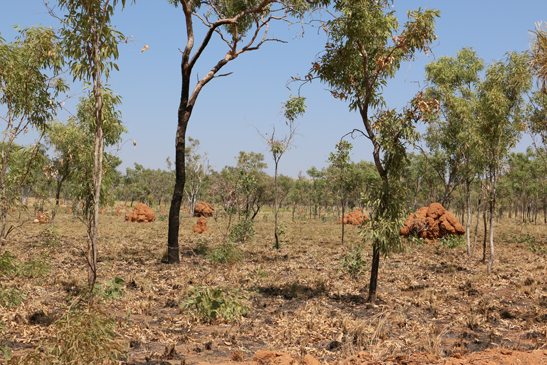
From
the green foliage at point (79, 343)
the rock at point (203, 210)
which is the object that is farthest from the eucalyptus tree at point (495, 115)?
the rock at point (203, 210)

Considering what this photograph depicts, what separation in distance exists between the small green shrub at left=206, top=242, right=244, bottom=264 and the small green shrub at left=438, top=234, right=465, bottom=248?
1283 centimetres

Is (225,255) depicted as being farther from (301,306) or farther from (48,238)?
(48,238)

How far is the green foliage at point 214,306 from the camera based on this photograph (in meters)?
8.30

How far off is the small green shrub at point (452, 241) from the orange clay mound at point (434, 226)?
283 mm

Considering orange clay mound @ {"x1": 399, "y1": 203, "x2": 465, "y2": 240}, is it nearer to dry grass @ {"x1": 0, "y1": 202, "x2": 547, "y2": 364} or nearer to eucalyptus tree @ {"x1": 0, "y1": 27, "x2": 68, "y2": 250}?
dry grass @ {"x1": 0, "y1": 202, "x2": 547, "y2": 364}

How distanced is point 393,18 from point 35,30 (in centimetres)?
931

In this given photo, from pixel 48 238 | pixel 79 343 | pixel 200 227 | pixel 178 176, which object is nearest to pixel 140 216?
pixel 200 227

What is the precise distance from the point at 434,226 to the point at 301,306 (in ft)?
51.0

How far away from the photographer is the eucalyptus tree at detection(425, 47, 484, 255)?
57.7 feet

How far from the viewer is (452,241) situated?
21.4 meters

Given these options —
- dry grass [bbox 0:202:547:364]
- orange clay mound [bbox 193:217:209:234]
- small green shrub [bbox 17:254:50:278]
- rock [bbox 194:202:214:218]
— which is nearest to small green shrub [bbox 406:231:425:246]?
dry grass [bbox 0:202:547:364]

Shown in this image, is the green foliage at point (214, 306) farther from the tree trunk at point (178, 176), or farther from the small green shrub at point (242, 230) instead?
the small green shrub at point (242, 230)

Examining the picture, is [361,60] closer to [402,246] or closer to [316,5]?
[316,5]

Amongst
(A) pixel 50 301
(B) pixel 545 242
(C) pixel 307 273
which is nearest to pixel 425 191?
(B) pixel 545 242
